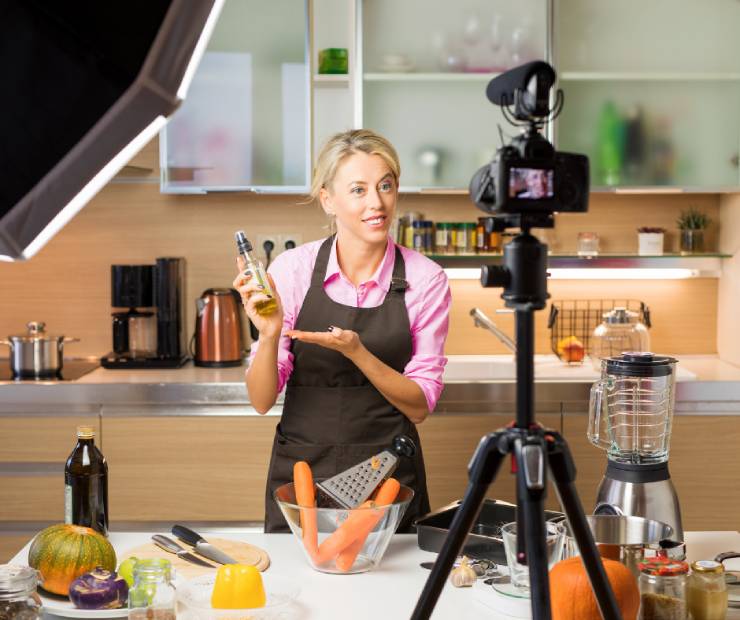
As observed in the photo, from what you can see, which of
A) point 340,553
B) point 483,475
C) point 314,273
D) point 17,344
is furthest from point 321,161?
point 17,344

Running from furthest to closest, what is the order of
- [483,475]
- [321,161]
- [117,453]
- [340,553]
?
[117,453] → [321,161] → [340,553] → [483,475]

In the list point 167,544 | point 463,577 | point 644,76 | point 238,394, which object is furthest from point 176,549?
point 644,76

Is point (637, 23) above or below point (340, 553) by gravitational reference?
above

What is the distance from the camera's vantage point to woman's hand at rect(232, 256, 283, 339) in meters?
2.03

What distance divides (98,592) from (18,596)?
5.3 inches

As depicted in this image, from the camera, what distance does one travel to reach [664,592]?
4.72ft

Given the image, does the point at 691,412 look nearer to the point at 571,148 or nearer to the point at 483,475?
the point at 571,148

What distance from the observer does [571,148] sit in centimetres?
360

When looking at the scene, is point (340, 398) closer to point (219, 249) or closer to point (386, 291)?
point (386, 291)

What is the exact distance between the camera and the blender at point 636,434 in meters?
1.73

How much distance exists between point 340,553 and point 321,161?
42.3 inches

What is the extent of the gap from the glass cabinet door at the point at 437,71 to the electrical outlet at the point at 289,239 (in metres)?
0.50

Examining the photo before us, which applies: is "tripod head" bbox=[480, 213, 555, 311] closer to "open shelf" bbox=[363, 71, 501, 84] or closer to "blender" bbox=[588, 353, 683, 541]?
"blender" bbox=[588, 353, 683, 541]

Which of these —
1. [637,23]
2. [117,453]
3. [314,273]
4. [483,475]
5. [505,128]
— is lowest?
[117,453]
